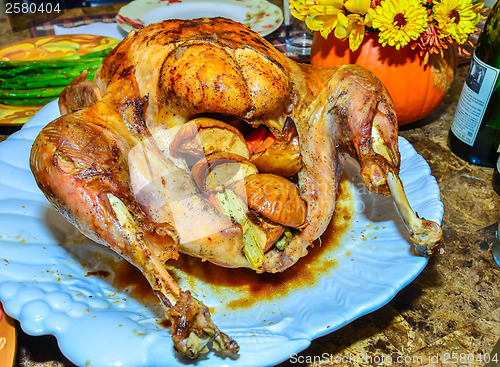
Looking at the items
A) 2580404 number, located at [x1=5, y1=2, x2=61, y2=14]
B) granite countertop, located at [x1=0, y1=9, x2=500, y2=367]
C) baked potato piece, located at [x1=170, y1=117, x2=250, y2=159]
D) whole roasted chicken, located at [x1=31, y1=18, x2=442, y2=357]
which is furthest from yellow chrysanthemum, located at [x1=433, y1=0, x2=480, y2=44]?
2580404 number, located at [x1=5, y1=2, x2=61, y2=14]

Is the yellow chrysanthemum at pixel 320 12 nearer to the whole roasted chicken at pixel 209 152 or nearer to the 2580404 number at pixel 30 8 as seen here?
the whole roasted chicken at pixel 209 152

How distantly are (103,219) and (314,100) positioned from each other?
696mm

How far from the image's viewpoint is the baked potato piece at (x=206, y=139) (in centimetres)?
118

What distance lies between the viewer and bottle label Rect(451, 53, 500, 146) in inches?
59.9

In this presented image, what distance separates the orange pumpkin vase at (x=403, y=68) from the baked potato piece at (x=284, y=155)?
0.67 m

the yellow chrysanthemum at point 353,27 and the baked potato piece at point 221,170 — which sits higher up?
the yellow chrysanthemum at point 353,27

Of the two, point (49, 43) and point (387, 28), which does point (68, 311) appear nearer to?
point (387, 28)

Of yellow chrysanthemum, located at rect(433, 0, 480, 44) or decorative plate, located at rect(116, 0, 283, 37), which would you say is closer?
yellow chrysanthemum, located at rect(433, 0, 480, 44)

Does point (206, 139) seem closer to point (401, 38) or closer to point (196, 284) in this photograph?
point (196, 284)

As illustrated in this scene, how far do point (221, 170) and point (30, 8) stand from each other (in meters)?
2.40

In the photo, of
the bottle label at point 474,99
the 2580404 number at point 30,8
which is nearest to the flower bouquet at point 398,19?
the bottle label at point 474,99

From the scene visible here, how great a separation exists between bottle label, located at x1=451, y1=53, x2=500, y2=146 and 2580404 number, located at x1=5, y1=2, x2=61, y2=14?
234 cm

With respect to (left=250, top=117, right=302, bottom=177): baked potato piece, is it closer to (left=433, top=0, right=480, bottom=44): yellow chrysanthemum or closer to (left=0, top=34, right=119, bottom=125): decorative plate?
(left=433, top=0, right=480, bottom=44): yellow chrysanthemum

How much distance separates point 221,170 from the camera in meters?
1.15
